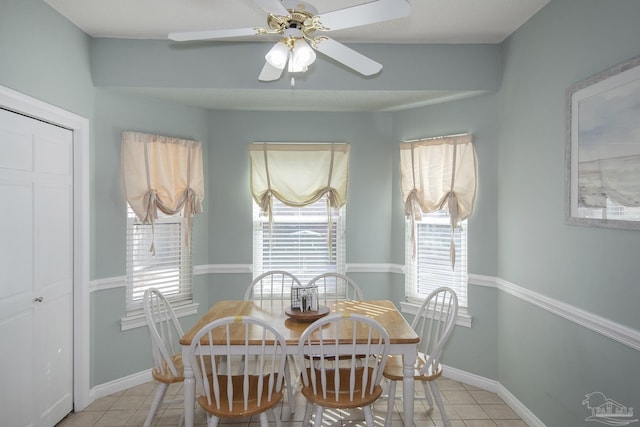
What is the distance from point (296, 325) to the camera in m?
2.46

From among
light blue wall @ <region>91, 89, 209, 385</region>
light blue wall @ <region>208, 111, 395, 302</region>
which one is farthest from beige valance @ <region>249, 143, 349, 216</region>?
light blue wall @ <region>91, 89, 209, 385</region>

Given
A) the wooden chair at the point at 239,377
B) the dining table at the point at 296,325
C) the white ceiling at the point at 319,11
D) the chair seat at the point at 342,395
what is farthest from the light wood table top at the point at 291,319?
the white ceiling at the point at 319,11

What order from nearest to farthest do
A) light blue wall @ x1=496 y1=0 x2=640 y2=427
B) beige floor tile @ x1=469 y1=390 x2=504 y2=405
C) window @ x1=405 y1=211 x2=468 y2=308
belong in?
light blue wall @ x1=496 y1=0 x2=640 y2=427
beige floor tile @ x1=469 y1=390 x2=504 y2=405
window @ x1=405 y1=211 x2=468 y2=308

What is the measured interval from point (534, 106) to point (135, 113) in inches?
123


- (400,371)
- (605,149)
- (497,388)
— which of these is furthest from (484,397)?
(605,149)

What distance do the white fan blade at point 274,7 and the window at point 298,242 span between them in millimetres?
2438

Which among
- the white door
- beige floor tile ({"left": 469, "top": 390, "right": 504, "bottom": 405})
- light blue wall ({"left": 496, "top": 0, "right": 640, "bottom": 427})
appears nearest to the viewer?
light blue wall ({"left": 496, "top": 0, "right": 640, "bottom": 427})

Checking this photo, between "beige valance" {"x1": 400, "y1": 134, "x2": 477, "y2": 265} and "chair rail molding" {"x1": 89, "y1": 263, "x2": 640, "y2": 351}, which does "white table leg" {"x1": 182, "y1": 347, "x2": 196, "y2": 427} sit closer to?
"chair rail molding" {"x1": 89, "y1": 263, "x2": 640, "y2": 351}

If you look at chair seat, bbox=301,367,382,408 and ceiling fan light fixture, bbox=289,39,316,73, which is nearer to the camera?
ceiling fan light fixture, bbox=289,39,316,73

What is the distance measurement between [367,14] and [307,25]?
317 millimetres

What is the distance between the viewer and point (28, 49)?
242 cm

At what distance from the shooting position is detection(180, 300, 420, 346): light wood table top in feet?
7.34

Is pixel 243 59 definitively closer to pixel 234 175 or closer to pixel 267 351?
pixel 234 175

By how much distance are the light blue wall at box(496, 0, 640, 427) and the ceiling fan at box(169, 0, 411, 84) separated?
123cm
